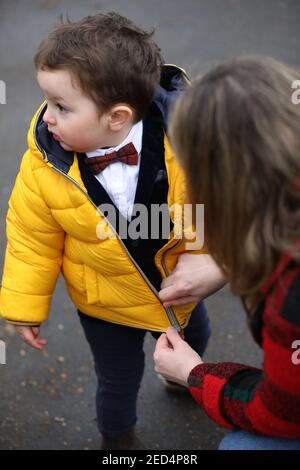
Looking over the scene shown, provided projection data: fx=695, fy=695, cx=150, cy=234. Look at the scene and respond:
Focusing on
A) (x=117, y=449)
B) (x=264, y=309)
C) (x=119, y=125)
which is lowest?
(x=117, y=449)

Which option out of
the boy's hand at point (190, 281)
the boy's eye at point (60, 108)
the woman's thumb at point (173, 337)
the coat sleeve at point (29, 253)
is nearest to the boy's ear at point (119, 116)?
the boy's eye at point (60, 108)

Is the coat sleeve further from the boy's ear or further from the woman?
the woman

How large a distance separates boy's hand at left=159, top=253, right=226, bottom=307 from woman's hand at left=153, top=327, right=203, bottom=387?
0.33ft

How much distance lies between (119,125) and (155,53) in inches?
8.2

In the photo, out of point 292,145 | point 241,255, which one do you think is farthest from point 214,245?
point 292,145

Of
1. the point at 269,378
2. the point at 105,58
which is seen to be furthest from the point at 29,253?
the point at 269,378

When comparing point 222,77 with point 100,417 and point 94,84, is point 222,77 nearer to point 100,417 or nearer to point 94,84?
point 94,84

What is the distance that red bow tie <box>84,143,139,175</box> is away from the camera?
72.8 inches

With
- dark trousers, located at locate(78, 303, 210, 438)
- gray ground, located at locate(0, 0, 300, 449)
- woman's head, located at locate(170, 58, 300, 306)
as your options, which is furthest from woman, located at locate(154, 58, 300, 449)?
dark trousers, located at locate(78, 303, 210, 438)

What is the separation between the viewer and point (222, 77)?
1.30m

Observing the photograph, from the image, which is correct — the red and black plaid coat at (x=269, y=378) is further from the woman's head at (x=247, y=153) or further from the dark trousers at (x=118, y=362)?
the dark trousers at (x=118, y=362)

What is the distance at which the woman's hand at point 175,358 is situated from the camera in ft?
5.89

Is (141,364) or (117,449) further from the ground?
(141,364)

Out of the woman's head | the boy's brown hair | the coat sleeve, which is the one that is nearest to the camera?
the woman's head
